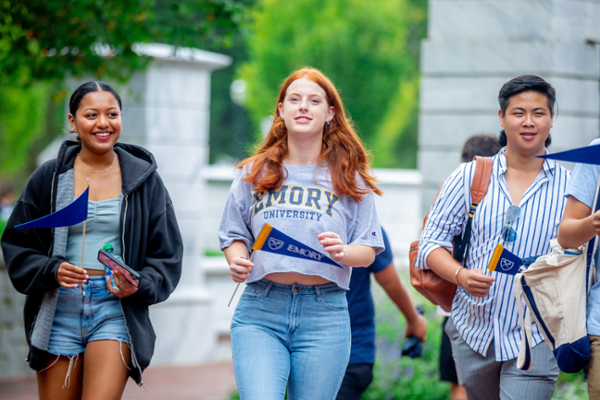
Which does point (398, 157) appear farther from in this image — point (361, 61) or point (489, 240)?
point (489, 240)

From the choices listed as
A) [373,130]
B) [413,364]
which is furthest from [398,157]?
[413,364]

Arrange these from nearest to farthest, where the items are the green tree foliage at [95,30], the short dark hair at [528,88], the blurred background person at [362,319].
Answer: the short dark hair at [528,88] → the blurred background person at [362,319] → the green tree foliage at [95,30]

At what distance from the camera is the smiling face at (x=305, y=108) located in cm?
371

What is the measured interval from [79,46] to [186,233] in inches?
114

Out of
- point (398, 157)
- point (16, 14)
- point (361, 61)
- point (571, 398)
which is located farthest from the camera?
point (398, 157)

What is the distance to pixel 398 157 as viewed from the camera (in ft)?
131

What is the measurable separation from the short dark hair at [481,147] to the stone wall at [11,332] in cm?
511

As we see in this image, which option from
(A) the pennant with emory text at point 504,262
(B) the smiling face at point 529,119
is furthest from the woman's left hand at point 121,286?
(B) the smiling face at point 529,119

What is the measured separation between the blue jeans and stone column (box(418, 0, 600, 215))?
4.69 m

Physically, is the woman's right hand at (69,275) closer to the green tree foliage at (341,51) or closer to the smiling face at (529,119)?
the smiling face at (529,119)

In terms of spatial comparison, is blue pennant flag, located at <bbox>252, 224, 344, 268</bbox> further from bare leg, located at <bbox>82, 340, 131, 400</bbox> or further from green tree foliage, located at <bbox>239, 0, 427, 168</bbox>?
green tree foliage, located at <bbox>239, 0, 427, 168</bbox>

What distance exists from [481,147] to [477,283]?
1.61m

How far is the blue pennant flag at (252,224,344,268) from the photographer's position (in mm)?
3445

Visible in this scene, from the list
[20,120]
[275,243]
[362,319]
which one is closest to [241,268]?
[275,243]
